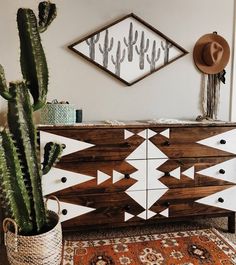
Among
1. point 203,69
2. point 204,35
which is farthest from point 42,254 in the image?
point 204,35

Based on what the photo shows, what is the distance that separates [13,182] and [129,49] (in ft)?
4.82

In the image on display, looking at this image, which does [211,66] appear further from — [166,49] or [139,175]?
[139,175]

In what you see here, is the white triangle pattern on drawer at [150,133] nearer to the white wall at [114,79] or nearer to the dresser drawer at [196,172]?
the dresser drawer at [196,172]

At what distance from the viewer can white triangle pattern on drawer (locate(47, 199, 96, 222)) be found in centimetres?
183

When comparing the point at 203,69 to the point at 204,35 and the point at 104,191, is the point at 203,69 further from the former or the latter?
the point at 104,191

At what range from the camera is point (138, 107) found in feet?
7.79

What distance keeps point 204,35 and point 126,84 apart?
0.84m

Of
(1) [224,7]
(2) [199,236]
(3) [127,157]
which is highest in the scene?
(1) [224,7]

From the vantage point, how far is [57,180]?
1.82 m

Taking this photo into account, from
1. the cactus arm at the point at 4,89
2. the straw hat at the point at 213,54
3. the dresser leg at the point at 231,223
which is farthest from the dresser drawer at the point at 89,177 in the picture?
the straw hat at the point at 213,54

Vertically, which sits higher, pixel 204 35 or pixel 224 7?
pixel 224 7

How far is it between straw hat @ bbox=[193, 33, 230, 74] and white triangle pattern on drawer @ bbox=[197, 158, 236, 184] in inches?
34.2

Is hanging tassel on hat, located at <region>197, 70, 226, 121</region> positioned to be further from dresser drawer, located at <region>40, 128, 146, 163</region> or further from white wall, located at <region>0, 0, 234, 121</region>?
dresser drawer, located at <region>40, 128, 146, 163</region>

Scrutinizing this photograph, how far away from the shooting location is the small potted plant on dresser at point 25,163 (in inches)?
53.8
